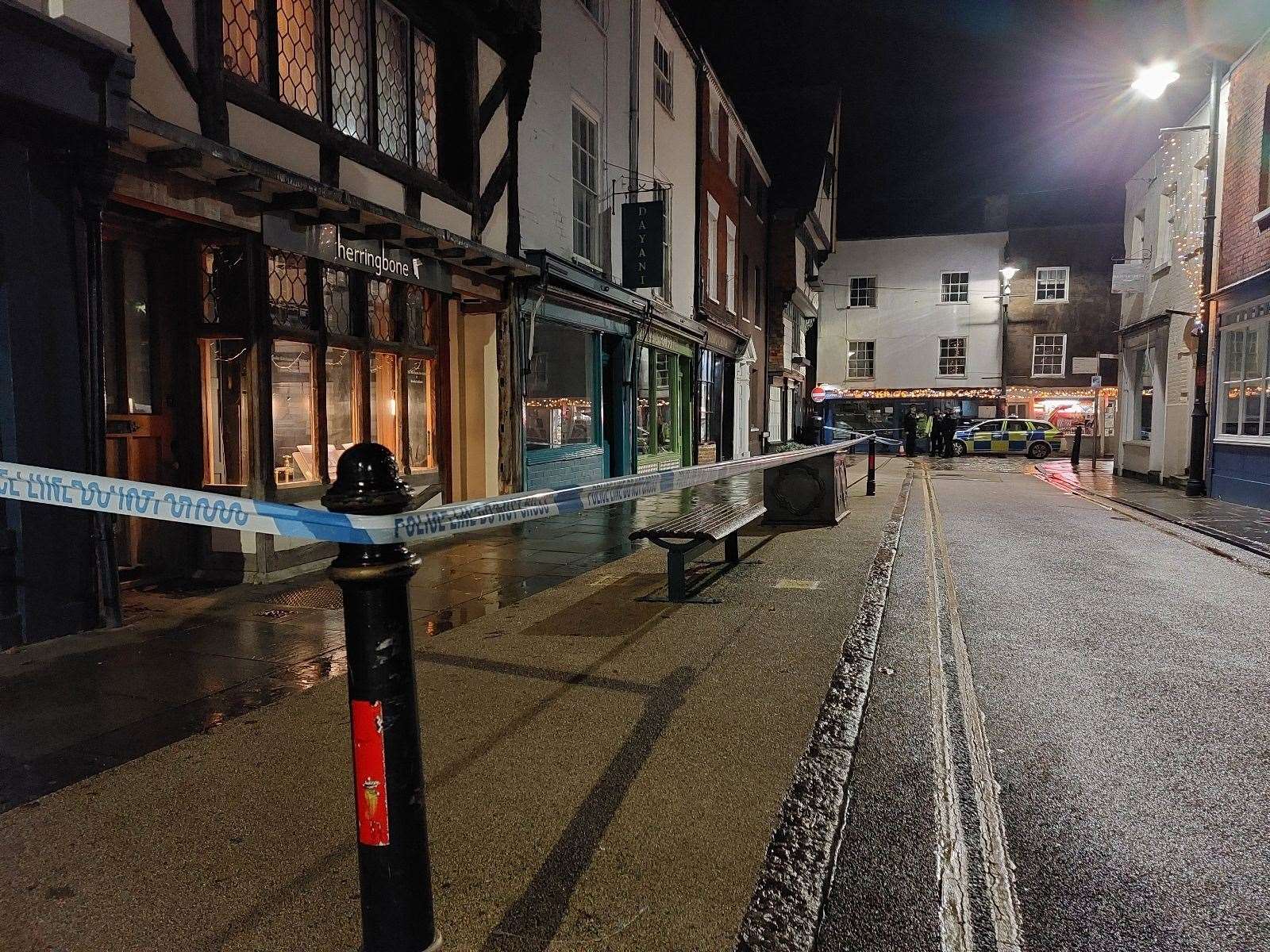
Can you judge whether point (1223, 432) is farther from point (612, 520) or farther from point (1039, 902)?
point (1039, 902)

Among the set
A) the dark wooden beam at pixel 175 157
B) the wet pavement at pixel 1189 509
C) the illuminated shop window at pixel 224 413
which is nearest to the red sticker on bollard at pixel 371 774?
the dark wooden beam at pixel 175 157

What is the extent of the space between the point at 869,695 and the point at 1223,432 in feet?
46.2

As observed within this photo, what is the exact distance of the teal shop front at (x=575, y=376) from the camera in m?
11.2

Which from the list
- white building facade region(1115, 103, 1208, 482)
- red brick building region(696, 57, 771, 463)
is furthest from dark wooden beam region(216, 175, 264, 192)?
white building facade region(1115, 103, 1208, 482)

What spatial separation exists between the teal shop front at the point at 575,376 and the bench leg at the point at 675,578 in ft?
15.3

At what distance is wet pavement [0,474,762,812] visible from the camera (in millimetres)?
3637

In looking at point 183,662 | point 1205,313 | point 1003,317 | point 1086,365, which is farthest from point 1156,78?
point 1003,317

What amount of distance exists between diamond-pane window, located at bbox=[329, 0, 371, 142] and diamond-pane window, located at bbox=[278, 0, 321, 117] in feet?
0.58

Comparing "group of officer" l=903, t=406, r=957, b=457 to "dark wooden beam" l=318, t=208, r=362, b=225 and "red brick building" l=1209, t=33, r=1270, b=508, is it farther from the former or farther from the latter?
"dark wooden beam" l=318, t=208, r=362, b=225

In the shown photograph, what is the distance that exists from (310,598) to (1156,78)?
15558 mm

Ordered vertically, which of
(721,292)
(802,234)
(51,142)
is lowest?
(51,142)

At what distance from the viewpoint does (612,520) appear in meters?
11.6

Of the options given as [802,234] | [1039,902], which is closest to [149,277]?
[1039,902]

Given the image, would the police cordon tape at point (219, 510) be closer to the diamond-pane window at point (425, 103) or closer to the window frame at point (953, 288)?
the diamond-pane window at point (425, 103)
